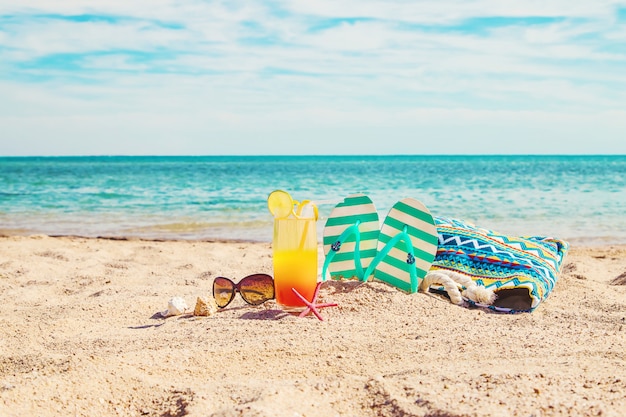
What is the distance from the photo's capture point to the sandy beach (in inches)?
79.9

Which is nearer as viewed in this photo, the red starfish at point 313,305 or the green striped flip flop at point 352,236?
the red starfish at point 313,305

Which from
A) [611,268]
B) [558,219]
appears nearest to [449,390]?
[611,268]

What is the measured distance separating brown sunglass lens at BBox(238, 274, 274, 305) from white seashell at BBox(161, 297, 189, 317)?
1.18 feet

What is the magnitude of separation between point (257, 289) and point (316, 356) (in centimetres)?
87

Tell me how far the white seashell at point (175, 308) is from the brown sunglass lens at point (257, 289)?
0.36m

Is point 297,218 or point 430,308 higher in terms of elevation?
point 297,218

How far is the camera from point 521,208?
12.1 meters

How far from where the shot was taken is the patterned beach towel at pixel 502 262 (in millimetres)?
3529

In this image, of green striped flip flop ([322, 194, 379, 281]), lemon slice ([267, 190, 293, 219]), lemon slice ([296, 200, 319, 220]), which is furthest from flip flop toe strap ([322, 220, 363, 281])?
lemon slice ([267, 190, 293, 219])

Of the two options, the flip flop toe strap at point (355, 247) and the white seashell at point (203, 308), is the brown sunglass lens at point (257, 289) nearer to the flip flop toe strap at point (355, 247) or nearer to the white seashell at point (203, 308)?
the white seashell at point (203, 308)

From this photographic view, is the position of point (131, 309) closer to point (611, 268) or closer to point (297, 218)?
point (297, 218)

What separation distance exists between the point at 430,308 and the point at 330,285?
0.60m

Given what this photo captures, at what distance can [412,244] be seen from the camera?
11.4 ft

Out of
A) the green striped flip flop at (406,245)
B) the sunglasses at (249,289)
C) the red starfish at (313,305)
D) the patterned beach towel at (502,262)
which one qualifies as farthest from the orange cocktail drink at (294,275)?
the patterned beach towel at (502,262)
